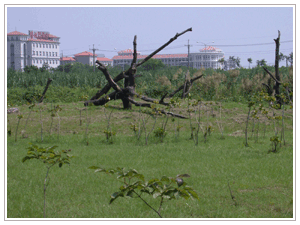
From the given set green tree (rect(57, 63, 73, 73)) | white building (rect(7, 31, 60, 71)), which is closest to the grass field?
green tree (rect(57, 63, 73, 73))

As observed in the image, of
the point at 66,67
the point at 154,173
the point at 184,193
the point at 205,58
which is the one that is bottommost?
the point at 154,173

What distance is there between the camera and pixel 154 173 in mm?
5988

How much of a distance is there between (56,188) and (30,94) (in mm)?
14158

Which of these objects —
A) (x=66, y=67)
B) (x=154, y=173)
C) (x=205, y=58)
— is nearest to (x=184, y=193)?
(x=154, y=173)

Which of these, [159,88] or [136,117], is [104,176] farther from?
[159,88]

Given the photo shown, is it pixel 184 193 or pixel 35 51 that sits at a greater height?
pixel 35 51

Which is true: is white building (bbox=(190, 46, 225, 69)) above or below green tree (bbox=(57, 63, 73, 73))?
above

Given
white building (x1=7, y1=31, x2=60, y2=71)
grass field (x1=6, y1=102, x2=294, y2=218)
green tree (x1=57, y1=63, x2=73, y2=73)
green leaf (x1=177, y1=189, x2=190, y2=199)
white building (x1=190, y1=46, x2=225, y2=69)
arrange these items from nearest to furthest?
1. green leaf (x1=177, y1=189, x2=190, y2=199)
2. grass field (x1=6, y1=102, x2=294, y2=218)
3. green tree (x1=57, y1=63, x2=73, y2=73)
4. white building (x1=7, y1=31, x2=60, y2=71)
5. white building (x1=190, y1=46, x2=225, y2=69)

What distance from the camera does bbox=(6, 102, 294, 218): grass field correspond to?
4496 mm

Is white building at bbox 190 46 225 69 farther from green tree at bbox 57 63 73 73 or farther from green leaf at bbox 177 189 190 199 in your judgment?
green leaf at bbox 177 189 190 199

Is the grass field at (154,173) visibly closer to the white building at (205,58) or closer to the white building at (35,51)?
the white building at (35,51)

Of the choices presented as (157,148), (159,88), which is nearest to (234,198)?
(157,148)

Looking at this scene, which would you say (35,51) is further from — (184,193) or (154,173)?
(184,193)

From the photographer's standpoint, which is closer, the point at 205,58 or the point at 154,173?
the point at 154,173
